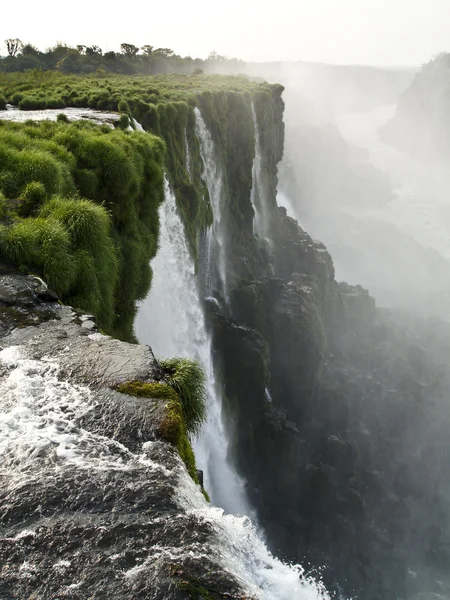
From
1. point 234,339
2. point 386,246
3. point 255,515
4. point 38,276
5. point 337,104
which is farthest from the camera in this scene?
point 337,104

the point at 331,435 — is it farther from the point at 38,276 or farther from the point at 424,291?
the point at 424,291

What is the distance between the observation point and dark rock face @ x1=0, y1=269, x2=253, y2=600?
3760mm

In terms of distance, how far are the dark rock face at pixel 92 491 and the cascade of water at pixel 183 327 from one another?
7.43 metres

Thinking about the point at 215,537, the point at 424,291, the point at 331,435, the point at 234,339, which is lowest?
the point at 424,291

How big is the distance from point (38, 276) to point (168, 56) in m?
102

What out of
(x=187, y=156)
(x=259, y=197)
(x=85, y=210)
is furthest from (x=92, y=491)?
(x=259, y=197)

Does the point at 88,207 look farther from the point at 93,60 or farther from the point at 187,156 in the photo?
the point at 93,60

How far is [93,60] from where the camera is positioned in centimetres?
7638

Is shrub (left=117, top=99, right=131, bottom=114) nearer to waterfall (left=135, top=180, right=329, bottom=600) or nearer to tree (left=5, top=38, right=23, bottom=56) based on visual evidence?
waterfall (left=135, top=180, right=329, bottom=600)

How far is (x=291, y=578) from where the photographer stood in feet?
14.2

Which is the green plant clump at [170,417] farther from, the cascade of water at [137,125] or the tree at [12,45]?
the tree at [12,45]

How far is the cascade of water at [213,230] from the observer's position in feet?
82.2

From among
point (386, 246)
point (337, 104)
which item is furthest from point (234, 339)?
point (337, 104)

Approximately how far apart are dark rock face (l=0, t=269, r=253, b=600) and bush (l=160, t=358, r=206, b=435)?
0.69m
